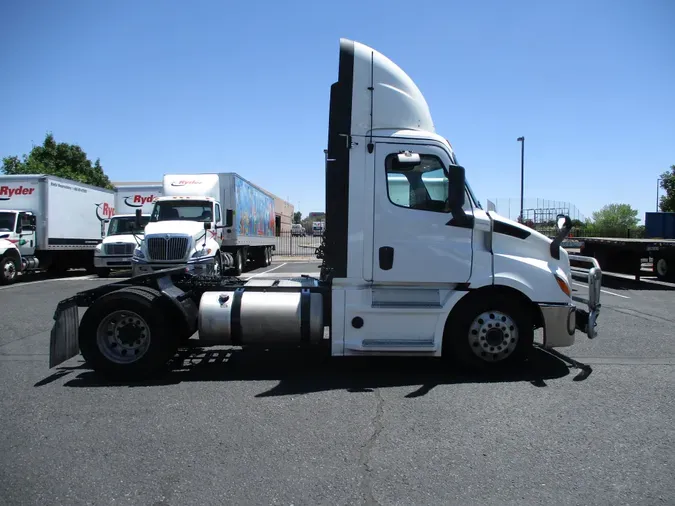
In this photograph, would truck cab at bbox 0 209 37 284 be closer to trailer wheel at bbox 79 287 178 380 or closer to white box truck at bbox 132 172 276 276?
white box truck at bbox 132 172 276 276

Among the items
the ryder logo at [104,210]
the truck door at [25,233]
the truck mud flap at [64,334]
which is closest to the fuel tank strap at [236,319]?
the truck mud flap at [64,334]

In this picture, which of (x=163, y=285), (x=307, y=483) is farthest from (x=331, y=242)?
(x=307, y=483)

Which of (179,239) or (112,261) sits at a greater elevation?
(179,239)

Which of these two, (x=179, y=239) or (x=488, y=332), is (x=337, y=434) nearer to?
(x=488, y=332)

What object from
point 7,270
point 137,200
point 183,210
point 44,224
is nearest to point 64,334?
point 183,210

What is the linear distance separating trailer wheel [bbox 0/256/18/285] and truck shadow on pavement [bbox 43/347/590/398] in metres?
12.7

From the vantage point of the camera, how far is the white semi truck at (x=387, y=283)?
5754 mm

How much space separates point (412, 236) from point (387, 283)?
0.60 metres

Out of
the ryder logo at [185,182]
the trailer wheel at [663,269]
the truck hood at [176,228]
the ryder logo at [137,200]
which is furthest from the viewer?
the ryder logo at [137,200]

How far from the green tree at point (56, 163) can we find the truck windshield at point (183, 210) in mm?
25472

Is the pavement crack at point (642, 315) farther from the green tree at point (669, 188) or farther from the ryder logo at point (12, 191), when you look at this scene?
the green tree at point (669, 188)

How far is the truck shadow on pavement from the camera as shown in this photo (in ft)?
18.5

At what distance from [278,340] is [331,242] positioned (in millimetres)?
1302

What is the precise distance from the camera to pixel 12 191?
18812 millimetres
